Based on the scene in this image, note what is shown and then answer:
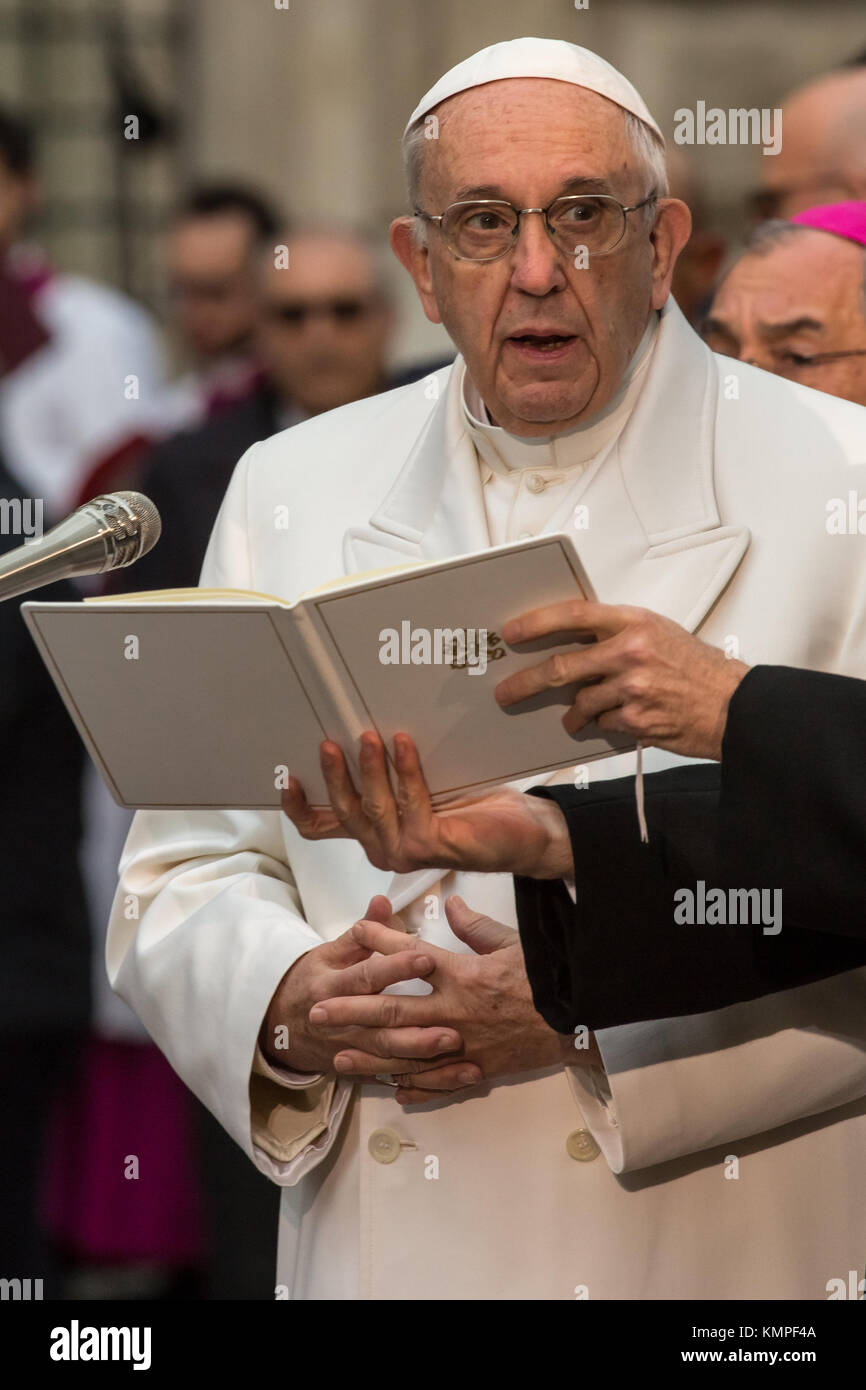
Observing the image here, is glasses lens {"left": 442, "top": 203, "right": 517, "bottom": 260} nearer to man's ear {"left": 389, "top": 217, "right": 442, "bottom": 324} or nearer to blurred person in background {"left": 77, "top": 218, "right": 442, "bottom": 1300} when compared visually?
man's ear {"left": 389, "top": 217, "right": 442, "bottom": 324}

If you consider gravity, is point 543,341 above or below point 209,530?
below

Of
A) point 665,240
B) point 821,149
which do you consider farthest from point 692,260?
point 665,240

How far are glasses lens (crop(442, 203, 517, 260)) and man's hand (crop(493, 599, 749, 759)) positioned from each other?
758 millimetres

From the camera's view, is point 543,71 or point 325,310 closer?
point 543,71

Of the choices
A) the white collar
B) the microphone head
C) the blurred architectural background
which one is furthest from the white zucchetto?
the blurred architectural background

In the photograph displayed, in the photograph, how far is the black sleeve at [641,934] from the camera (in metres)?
3.14

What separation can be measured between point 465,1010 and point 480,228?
45.9 inches

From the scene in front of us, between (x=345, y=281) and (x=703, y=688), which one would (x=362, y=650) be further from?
(x=345, y=281)

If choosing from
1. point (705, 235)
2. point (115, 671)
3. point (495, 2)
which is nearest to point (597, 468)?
point (115, 671)

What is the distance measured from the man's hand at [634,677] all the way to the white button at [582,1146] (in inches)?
26.8

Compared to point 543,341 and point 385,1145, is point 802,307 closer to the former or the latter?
point 543,341

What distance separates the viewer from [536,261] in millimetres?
3354

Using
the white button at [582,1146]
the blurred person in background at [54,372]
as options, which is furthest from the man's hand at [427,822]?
the blurred person in background at [54,372]

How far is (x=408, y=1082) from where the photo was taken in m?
3.36
